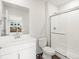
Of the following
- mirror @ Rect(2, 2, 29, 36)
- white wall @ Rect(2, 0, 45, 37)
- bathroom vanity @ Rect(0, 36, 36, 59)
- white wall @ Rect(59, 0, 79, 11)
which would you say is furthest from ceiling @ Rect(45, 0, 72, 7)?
bathroom vanity @ Rect(0, 36, 36, 59)

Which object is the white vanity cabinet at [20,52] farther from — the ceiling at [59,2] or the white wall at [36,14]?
the ceiling at [59,2]

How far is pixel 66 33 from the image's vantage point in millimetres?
2258

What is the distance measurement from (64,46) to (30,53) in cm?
121

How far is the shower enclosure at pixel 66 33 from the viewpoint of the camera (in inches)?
77.3

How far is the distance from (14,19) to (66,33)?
1831 mm

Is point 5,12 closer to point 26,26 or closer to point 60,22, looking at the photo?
point 26,26

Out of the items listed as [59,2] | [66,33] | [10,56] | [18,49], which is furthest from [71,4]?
[10,56]

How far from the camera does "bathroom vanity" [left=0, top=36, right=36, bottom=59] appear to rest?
1.38m

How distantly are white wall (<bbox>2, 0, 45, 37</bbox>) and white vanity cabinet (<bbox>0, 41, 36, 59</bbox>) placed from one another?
0.84 metres

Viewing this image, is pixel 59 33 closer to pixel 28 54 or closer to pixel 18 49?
pixel 28 54

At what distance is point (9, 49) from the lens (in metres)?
1.44

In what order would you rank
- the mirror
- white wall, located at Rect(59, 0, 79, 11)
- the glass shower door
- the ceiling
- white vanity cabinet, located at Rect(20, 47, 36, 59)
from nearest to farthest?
white vanity cabinet, located at Rect(20, 47, 36, 59), the mirror, the glass shower door, white wall, located at Rect(59, 0, 79, 11), the ceiling

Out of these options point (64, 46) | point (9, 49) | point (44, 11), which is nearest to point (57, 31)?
point (64, 46)

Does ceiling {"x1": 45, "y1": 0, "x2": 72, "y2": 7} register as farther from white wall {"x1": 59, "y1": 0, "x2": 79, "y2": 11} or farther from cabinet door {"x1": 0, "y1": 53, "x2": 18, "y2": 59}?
cabinet door {"x1": 0, "y1": 53, "x2": 18, "y2": 59}
